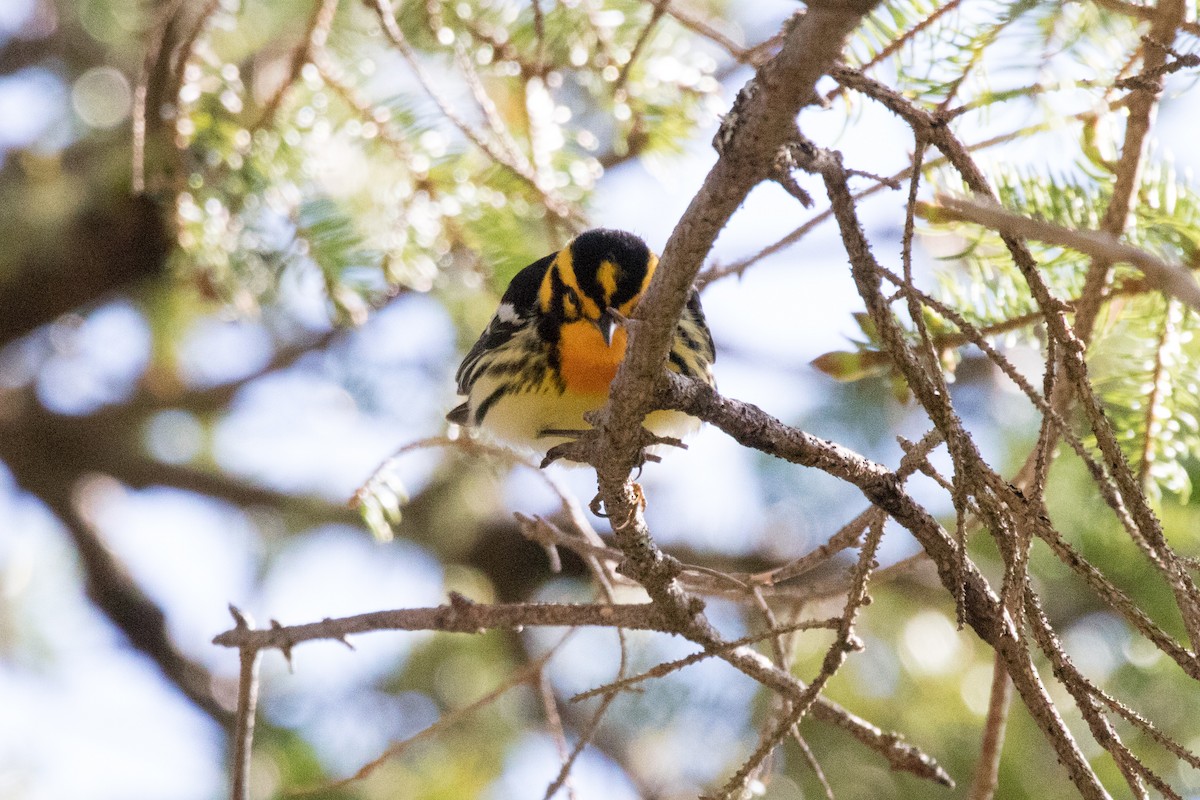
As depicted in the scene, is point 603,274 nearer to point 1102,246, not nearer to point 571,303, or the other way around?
point 571,303

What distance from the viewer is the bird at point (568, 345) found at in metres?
1.47

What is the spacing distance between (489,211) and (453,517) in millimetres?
832

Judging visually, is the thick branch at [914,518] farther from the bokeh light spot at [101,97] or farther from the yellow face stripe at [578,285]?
the bokeh light spot at [101,97]

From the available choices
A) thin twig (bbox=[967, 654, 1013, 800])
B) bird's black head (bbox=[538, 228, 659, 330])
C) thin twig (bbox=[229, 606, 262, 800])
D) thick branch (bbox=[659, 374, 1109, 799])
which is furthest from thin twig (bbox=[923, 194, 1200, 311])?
bird's black head (bbox=[538, 228, 659, 330])

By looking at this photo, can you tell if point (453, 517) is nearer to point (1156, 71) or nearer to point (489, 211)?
point (489, 211)

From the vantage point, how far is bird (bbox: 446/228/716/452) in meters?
1.47

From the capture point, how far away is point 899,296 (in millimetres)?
653

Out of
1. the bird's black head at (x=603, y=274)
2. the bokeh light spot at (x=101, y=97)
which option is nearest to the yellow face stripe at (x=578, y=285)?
the bird's black head at (x=603, y=274)

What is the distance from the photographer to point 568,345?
1.52 meters

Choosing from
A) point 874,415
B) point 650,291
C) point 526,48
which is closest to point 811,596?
point 650,291

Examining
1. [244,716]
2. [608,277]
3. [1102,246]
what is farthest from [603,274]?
[1102,246]

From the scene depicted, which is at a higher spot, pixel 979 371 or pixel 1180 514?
pixel 979 371

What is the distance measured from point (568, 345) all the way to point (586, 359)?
0.04 meters

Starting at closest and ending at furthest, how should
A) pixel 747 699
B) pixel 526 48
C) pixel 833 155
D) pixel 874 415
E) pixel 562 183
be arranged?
pixel 833 155 < pixel 526 48 < pixel 562 183 < pixel 747 699 < pixel 874 415
